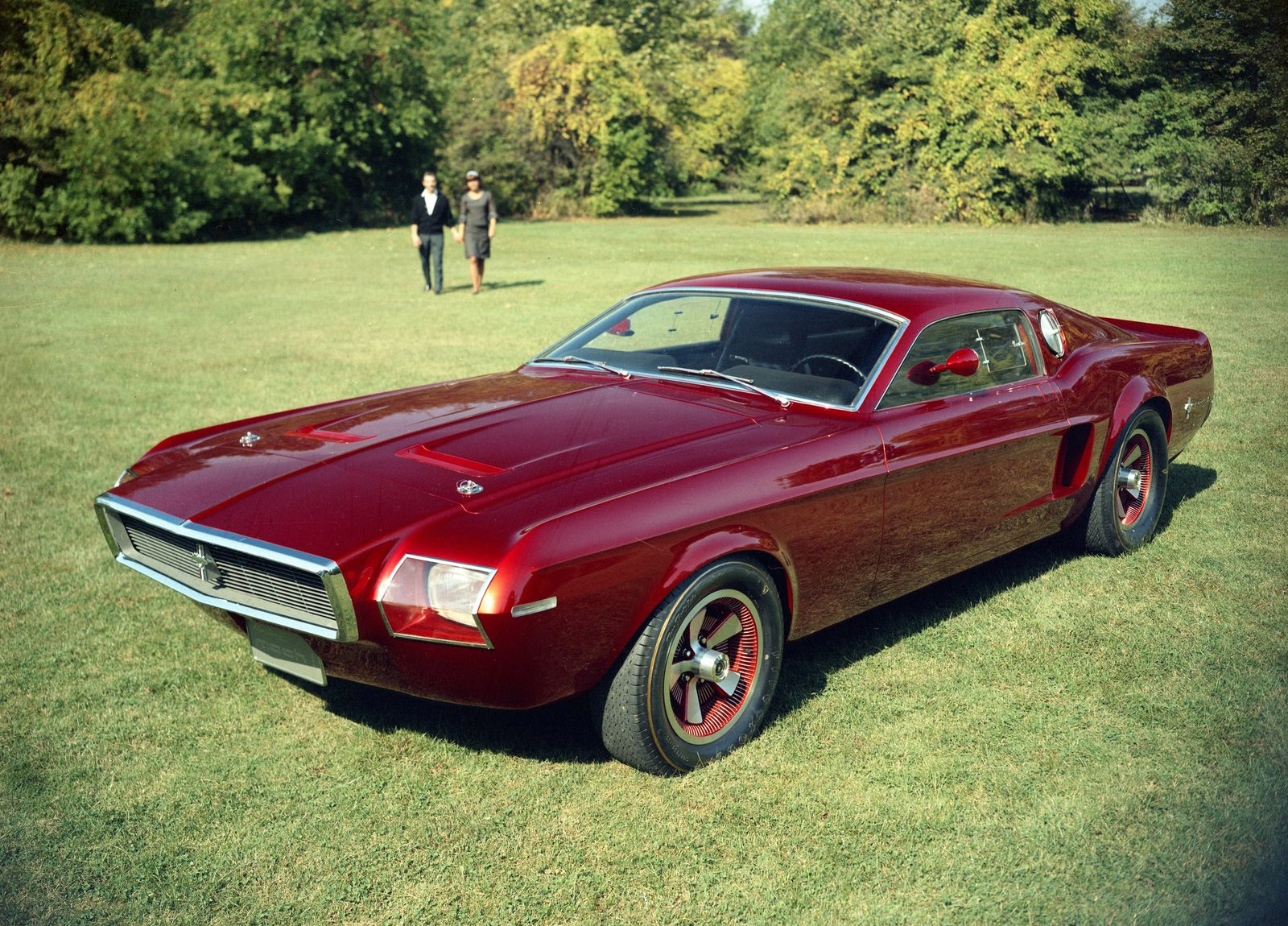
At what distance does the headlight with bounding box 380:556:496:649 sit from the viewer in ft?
10.4

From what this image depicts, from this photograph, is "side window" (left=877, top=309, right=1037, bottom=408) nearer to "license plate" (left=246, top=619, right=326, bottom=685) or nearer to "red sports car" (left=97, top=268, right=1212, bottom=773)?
"red sports car" (left=97, top=268, right=1212, bottom=773)

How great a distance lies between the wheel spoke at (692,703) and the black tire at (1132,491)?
9.17 ft

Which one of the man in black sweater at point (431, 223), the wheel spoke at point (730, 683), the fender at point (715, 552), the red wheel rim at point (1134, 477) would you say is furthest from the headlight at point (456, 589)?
the man in black sweater at point (431, 223)

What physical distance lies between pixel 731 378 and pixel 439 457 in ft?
4.22

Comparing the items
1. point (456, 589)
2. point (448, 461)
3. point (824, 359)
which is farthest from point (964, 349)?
point (456, 589)

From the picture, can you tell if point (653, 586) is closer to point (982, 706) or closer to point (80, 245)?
point (982, 706)

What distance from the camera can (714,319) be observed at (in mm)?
4879

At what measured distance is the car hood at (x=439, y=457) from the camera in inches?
136

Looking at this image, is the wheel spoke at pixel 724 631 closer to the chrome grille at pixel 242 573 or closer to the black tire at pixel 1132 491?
the chrome grille at pixel 242 573

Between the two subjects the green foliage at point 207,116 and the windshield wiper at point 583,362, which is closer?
the windshield wiper at point 583,362

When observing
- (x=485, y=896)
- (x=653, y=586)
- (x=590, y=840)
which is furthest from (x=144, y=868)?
(x=653, y=586)

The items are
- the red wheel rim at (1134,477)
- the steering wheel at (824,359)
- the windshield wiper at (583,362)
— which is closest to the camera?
the steering wheel at (824,359)

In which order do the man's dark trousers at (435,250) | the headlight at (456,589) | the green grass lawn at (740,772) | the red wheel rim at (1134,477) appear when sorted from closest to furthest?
the green grass lawn at (740,772) → the headlight at (456,589) → the red wheel rim at (1134,477) → the man's dark trousers at (435,250)

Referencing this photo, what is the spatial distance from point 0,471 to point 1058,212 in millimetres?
34903
